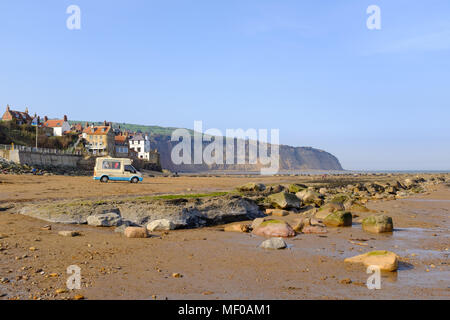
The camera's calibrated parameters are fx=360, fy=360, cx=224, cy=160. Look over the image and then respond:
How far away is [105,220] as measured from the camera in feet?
42.6

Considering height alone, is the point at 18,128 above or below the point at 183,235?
above

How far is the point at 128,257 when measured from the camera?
8.70 meters

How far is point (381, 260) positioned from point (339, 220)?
6.89 m

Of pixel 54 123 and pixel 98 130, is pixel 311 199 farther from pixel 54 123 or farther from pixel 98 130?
pixel 54 123

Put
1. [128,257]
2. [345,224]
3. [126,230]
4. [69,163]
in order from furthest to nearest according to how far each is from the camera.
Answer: [69,163], [345,224], [126,230], [128,257]

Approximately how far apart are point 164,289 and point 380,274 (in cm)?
462

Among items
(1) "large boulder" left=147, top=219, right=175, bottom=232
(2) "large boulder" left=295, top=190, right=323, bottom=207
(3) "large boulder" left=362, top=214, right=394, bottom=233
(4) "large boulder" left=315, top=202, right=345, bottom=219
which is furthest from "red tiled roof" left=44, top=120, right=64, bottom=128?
(3) "large boulder" left=362, top=214, right=394, bottom=233

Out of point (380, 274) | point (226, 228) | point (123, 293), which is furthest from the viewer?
point (226, 228)

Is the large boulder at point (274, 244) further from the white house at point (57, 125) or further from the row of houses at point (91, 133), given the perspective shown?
the white house at point (57, 125)

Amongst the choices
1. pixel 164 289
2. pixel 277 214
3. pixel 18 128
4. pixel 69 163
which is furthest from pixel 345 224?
pixel 18 128

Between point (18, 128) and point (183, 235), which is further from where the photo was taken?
point (18, 128)

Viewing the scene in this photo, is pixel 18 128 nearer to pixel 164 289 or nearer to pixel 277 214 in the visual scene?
pixel 277 214

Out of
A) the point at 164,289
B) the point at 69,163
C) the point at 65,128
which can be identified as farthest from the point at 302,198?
the point at 65,128

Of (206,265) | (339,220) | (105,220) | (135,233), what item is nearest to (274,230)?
(339,220)
